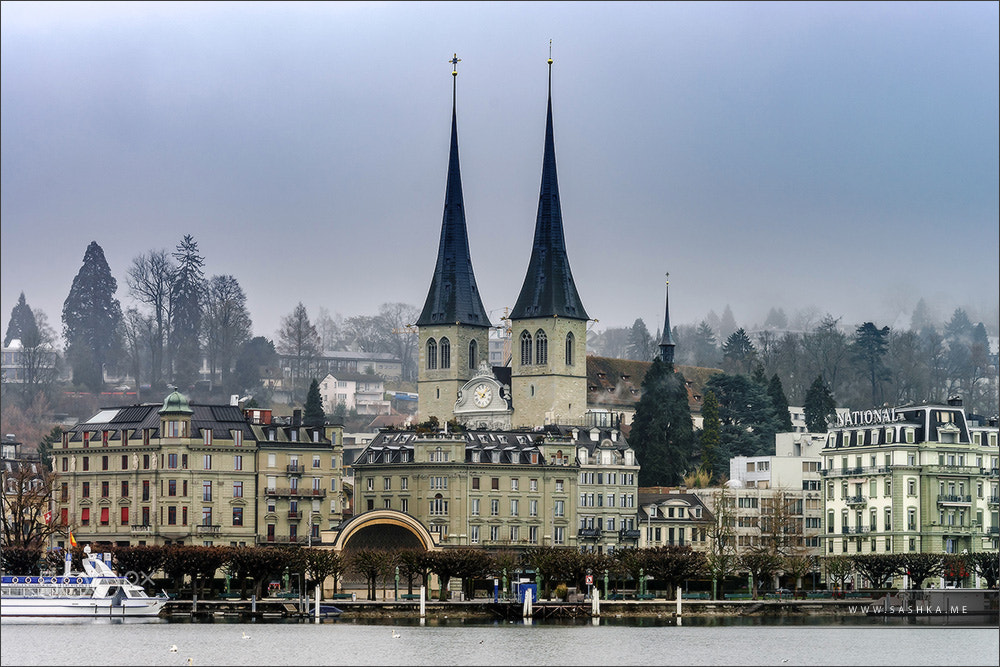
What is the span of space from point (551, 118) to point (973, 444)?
2284 inches

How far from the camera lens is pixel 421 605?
122 m

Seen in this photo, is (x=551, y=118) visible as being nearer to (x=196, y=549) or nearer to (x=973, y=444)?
(x=973, y=444)

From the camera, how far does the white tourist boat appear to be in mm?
121250

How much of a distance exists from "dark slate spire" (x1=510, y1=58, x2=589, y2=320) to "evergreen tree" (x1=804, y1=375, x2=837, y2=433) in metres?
19.2

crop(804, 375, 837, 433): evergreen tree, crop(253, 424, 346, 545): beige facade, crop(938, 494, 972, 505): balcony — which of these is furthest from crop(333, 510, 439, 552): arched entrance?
crop(804, 375, 837, 433): evergreen tree

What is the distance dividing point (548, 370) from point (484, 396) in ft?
17.9

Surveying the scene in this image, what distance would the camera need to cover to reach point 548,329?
192 m

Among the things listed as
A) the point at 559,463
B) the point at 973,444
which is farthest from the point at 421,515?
the point at 973,444

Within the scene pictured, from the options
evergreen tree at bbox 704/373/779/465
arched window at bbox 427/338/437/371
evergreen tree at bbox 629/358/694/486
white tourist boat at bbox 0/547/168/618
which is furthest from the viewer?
arched window at bbox 427/338/437/371

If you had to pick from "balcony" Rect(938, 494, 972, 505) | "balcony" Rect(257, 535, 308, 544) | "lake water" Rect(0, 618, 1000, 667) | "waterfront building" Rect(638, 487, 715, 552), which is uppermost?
"balcony" Rect(938, 494, 972, 505)

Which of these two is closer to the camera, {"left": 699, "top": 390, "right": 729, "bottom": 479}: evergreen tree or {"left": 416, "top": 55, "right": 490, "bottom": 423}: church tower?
{"left": 699, "top": 390, "right": 729, "bottom": 479}: evergreen tree

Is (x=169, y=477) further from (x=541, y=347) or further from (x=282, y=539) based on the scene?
(x=541, y=347)

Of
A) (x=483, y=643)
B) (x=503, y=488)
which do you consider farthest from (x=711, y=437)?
(x=483, y=643)

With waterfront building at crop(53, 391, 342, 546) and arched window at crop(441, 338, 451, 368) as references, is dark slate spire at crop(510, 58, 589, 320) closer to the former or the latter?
arched window at crop(441, 338, 451, 368)
